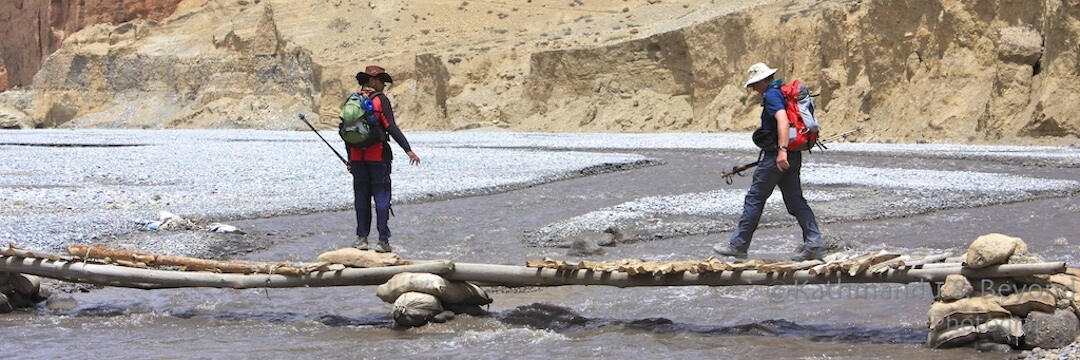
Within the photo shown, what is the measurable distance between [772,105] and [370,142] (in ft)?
11.0

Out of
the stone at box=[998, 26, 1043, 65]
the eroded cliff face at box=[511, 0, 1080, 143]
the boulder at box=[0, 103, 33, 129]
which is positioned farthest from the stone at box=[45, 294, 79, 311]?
the boulder at box=[0, 103, 33, 129]

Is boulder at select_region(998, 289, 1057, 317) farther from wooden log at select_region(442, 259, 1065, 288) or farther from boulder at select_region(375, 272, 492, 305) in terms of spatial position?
boulder at select_region(375, 272, 492, 305)

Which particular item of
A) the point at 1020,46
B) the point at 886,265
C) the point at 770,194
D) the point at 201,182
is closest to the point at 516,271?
the point at 770,194

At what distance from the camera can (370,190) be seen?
9242 millimetres

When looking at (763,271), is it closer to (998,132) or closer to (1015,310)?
(1015,310)

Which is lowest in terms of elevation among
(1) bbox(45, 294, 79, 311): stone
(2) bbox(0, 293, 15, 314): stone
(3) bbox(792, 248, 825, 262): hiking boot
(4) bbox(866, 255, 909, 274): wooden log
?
(1) bbox(45, 294, 79, 311): stone

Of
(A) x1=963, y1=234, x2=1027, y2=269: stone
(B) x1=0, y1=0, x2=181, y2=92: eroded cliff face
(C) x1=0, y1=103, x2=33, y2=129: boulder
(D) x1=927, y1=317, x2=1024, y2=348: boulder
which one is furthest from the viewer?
(B) x1=0, y1=0, x2=181, y2=92: eroded cliff face

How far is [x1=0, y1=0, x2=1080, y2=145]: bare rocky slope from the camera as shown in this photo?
28.2 metres

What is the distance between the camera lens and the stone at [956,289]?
19.3 ft

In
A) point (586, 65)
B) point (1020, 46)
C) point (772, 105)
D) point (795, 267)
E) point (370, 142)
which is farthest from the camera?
point (586, 65)

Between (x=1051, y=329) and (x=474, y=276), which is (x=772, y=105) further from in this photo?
(x=1051, y=329)

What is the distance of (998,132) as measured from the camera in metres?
27.0

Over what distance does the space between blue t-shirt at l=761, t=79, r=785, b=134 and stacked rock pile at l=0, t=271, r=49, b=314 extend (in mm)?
5607

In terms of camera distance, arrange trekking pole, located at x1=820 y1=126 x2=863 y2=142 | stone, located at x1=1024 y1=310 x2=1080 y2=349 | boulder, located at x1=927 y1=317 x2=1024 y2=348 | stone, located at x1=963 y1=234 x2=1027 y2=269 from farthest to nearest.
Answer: trekking pole, located at x1=820 y1=126 x2=863 y2=142
stone, located at x1=963 y1=234 x2=1027 y2=269
boulder, located at x1=927 y1=317 x2=1024 y2=348
stone, located at x1=1024 y1=310 x2=1080 y2=349
